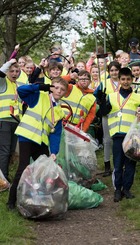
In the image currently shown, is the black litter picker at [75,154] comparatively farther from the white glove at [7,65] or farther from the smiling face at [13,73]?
the white glove at [7,65]

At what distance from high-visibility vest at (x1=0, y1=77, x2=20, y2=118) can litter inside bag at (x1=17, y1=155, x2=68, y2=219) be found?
1.66 meters

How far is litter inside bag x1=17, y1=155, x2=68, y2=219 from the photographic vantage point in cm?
600

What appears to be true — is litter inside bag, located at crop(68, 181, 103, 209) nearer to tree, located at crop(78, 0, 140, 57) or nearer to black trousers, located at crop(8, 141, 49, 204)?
black trousers, located at crop(8, 141, 49, 204)

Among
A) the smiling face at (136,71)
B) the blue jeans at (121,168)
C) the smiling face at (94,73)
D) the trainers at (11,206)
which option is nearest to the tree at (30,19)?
the smiling face at (94,73)

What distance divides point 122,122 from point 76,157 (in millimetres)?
831

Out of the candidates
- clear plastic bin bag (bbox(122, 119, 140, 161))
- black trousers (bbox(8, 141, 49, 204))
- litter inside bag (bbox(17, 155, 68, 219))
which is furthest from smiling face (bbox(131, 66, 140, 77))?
litter inside bag (bbox(17, 155, 68, 219))

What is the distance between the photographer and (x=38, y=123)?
6.25 meters

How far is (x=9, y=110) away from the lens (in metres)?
7.70

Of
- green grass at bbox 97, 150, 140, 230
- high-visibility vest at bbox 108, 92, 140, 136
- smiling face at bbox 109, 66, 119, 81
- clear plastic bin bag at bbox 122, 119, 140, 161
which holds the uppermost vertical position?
smiling face at bbox 109, 66, 119, 81

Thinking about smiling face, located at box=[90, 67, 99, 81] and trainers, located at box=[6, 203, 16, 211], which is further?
smiling face, located at box=[90, 67, 99, 81]

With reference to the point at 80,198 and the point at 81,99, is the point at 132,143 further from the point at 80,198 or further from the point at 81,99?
the point at 81,99

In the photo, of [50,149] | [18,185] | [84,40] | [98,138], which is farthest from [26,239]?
[84,40]

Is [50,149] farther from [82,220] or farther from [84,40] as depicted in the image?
[84,40]

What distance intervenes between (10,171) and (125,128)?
2.43m
